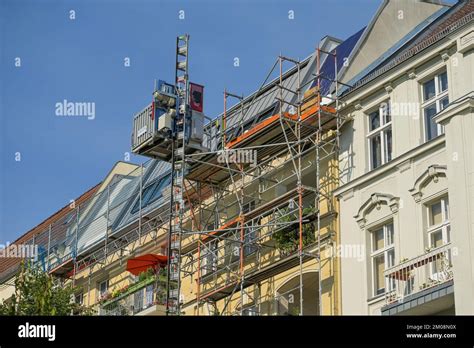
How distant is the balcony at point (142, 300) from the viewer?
34000mm

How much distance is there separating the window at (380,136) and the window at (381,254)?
5.69 feet

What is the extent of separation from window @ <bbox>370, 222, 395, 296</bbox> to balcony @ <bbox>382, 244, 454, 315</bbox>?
1.29 m

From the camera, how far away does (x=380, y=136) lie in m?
29.5

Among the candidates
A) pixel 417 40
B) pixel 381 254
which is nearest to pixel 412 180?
pixel 381 254

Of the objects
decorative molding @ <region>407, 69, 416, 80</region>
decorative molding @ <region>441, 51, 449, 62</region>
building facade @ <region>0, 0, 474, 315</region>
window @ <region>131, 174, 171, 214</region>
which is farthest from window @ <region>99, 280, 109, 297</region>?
decorative molding @ <region>441, 51, 449, 62</region>

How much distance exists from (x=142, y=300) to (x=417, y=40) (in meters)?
10.9

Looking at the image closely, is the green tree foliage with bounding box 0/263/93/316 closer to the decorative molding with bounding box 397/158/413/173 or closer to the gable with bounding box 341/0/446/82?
the decorative molding with bounding box 397/158/413/173

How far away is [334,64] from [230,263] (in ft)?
20.6

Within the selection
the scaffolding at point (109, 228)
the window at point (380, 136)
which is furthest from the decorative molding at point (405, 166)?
the scaffolding at point (109, 228)

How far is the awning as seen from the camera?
35.7 m

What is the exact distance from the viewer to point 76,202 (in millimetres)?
51188

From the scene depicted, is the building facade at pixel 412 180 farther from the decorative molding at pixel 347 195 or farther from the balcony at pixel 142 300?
the balcony at pixel 142 300
